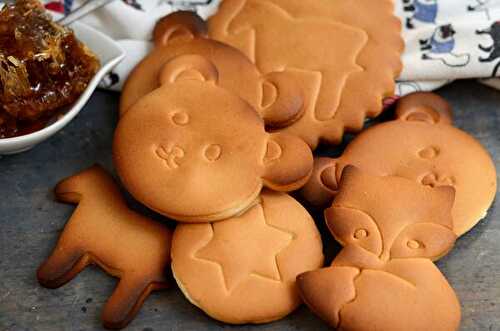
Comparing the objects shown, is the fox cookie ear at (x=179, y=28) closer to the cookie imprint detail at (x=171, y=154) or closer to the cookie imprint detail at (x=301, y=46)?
the cookie imprint detail at (x=301, y=46)

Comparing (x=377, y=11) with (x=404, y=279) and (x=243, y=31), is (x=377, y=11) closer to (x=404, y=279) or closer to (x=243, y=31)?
(x=243, y=31)

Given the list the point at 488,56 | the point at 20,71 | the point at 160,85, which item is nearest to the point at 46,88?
the point at 20,71

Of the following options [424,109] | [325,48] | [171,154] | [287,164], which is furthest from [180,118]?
[424,109]

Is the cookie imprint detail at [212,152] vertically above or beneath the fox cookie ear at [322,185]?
above

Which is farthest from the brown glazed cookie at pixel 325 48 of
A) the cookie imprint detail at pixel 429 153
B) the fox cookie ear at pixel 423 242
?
the fox cookie ear at pixel 423 242

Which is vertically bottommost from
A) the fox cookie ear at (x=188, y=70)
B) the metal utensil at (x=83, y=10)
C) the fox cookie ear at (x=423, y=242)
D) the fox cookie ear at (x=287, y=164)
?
the fox cookie ear at (x=423, y=242)

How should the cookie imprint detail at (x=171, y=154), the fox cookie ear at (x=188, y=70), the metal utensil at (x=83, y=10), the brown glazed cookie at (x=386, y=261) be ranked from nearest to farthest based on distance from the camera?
the brown glazed cookie at (x=386, y=261)
the cookie imprint detail at (x=171, y=154)
the fox cookie ear at (x=188, y=70)
the metal utensil at (x=83, y=10)

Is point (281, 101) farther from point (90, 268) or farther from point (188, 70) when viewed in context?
point (90, 268)

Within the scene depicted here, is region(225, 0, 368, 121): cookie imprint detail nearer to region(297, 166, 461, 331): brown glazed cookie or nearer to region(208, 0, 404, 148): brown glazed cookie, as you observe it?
region(208, 0, 404, 148): brown glazed cookie
